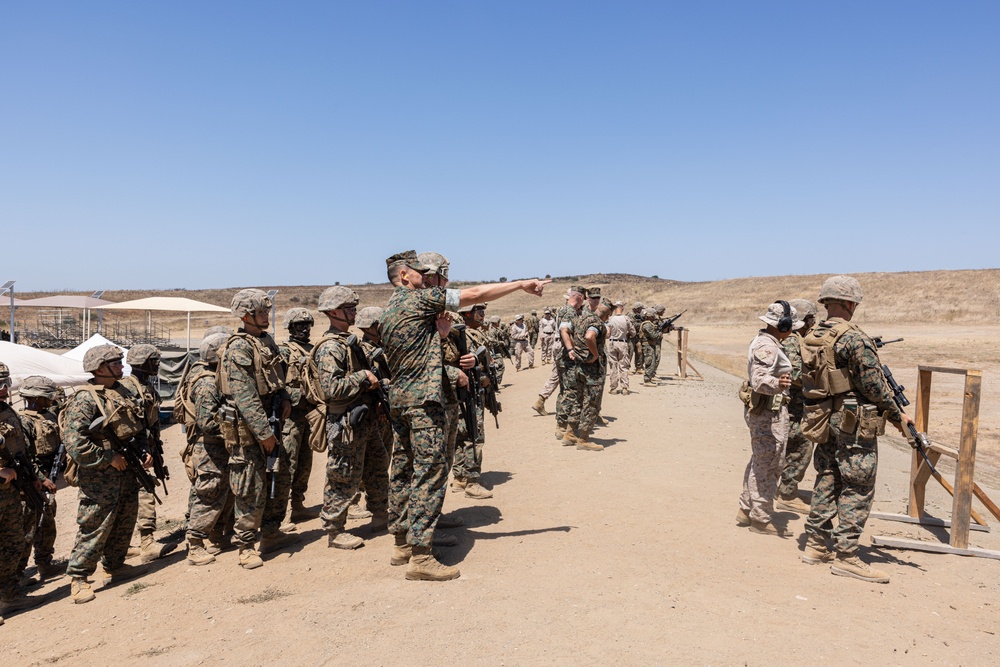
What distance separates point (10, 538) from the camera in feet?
16.1

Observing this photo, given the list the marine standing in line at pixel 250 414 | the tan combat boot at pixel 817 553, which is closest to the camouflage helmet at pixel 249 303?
the marine standing in line at pixel 250 414

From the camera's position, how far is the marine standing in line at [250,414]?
15.9 feet

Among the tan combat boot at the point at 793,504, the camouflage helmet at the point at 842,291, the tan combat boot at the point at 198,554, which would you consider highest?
the camouflage helmet at the point at 842,291

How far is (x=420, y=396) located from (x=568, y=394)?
15.7ft

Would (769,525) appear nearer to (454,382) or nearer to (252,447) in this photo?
(454,382)

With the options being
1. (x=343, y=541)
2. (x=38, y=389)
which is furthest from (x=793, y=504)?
(x=38, y=389)

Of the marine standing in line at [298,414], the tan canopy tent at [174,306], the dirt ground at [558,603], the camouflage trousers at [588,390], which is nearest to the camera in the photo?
the dirt ground at [558,603]

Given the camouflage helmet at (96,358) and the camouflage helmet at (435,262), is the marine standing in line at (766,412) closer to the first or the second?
the camouflage helmet at (435,262)

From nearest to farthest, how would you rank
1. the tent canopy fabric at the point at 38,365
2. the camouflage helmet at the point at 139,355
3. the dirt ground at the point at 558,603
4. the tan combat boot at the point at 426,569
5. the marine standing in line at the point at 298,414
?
1. the dirt ground at the point at 558,603
2. the tan combat boot at the point at 426,569
3. the marine standing in line at the point at 298,414
4. the camouflage helmet at the point at 139,355
5. the tent canopy fabric at the point at 38,365

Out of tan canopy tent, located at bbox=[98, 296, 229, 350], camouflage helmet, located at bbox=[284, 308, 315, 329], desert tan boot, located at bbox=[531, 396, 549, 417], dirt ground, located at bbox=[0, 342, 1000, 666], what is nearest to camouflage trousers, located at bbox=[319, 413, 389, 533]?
dirt ground, located at bbox=[0, 342, 1000, 666]

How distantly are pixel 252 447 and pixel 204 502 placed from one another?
0.73 m

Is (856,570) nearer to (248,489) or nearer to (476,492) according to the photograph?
(476,492)

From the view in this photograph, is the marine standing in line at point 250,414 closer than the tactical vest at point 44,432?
Yes

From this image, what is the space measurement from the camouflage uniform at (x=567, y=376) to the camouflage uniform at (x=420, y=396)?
167 inches
